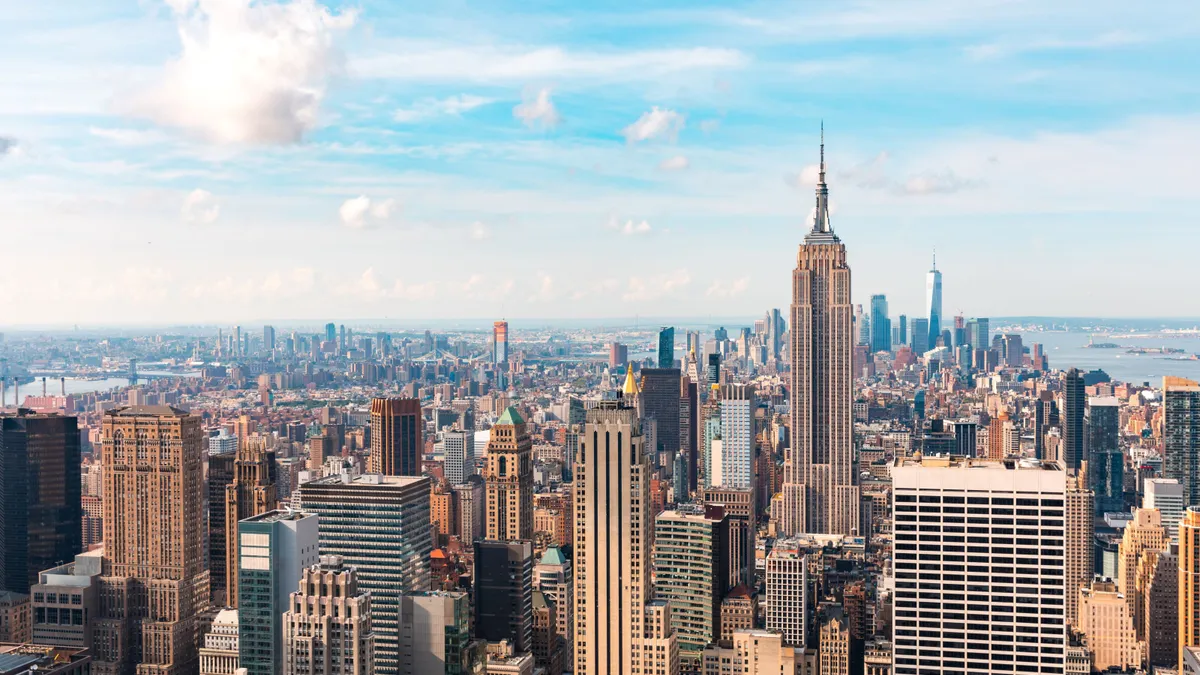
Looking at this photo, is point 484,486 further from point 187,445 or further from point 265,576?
point 265,576

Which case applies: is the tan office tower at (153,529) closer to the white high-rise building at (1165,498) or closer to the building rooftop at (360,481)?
the building rooftop at (360,481)

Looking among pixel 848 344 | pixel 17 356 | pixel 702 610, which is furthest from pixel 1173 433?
pixel 17 356

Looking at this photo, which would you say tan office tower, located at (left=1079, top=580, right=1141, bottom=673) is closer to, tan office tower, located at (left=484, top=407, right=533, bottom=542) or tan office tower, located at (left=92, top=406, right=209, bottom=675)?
tan office tower, located at (left=484, top=407, right=533, bottom=542)

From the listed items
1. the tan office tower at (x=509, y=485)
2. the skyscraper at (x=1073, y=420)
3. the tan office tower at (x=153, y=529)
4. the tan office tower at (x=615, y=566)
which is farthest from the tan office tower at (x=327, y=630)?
the skyscraper at (x=1073, y=420)

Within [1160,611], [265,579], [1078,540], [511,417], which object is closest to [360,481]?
[265,579]

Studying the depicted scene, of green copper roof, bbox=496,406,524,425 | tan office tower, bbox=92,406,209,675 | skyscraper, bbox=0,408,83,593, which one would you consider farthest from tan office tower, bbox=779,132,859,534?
skyscraper, bbox=0,408,83,593
